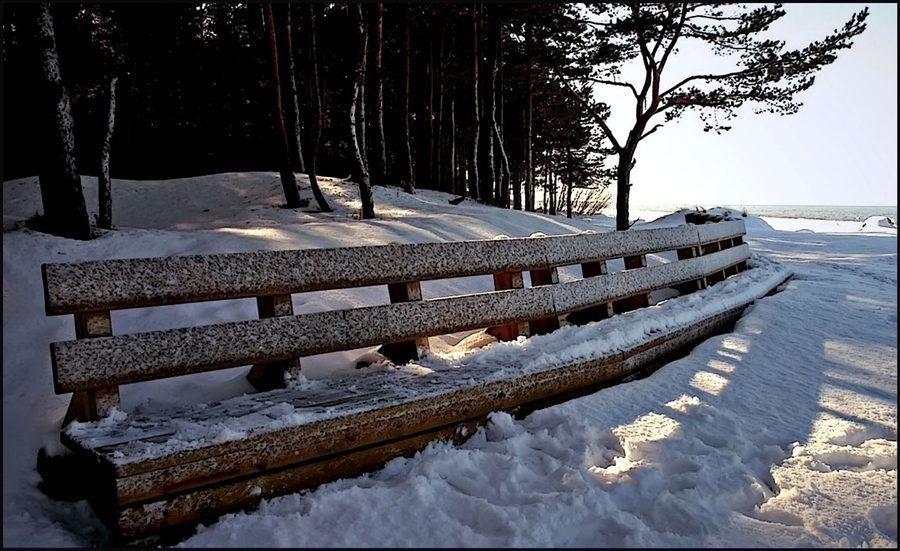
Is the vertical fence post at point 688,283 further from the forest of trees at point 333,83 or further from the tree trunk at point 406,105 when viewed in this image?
the tree trunk at point 406,105

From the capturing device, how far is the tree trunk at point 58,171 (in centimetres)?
740

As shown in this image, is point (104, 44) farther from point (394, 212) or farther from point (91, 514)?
point (91, 514)

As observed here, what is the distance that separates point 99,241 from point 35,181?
38.4ft

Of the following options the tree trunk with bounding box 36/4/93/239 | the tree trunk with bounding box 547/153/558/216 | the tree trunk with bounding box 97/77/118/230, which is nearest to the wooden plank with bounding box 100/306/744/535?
the tree trunk with bounding box 36/4/93/239

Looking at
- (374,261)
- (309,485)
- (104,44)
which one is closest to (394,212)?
(374,261)

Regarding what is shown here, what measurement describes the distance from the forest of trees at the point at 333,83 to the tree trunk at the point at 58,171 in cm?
3

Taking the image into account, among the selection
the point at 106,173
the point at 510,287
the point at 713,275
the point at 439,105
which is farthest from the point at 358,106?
the point at 439,105

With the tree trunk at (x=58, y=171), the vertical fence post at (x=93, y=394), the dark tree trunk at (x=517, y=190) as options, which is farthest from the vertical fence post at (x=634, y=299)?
the dark tree trunk at (x=517, y=190)

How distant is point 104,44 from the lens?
21.5m

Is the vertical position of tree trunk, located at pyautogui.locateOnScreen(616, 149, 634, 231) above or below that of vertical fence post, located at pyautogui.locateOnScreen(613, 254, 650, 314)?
above

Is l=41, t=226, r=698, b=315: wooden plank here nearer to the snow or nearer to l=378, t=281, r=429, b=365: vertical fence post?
l=378, t=281, r=429, b=365: vertical fence post

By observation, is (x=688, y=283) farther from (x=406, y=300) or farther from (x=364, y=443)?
(x=364, y=443)

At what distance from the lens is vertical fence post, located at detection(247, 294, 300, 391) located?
310 centimetres

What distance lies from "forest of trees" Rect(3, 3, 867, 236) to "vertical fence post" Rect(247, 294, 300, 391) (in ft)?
18.4
